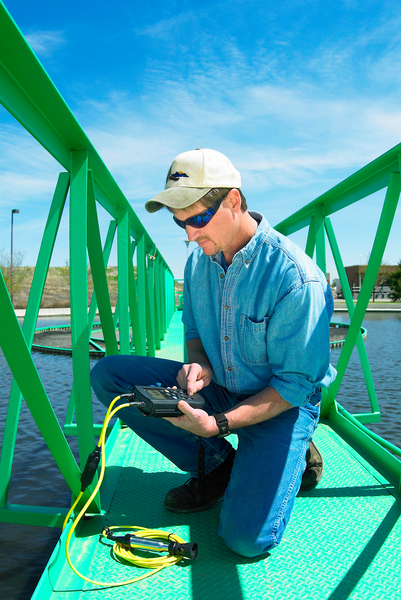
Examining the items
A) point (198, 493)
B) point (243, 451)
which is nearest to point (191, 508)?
point (198, 493)

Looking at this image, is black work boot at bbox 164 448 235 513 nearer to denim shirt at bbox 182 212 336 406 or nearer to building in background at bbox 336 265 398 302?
denim shirt at bbox 182 212 336 406

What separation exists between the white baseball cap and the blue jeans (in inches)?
26.0

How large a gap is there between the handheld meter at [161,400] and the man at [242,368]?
0.12ft

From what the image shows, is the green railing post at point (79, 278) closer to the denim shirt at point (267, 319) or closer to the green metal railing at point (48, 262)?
the green metal railing at point (48, 262)

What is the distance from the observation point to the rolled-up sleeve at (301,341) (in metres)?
1.46

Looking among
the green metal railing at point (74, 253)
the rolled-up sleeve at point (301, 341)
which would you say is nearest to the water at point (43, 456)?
the green metal railing at point (74, 253)

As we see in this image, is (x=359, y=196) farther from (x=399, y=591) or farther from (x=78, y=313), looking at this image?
(x=399, y=591)

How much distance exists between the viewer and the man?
1422mm

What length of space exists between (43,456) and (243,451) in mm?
1973

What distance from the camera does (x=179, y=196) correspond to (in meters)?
1.44

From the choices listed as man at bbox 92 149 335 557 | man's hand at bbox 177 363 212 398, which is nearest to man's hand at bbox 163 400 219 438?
man at bbox 92 149 335 557

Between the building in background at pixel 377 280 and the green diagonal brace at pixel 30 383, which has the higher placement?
the building in background at pixel 377 280

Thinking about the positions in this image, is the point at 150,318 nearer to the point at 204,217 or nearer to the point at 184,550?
the point at 204,217

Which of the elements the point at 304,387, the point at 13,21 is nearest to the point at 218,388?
the point at 304,387
